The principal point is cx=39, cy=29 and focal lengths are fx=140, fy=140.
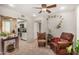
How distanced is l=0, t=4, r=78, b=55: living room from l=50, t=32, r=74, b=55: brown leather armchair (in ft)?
0.12

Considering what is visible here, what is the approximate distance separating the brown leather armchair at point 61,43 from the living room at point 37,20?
0.04 m

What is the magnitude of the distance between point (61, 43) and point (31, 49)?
536mm

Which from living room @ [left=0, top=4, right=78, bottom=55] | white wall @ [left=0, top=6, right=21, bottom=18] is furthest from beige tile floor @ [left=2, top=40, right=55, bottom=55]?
white wall @ [left=0, top=6, right=21, bottom=18]

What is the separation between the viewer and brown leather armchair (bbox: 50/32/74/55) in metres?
2.41

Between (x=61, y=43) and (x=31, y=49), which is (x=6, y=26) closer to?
(x=31, y=49)

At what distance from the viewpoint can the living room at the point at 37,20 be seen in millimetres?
2395

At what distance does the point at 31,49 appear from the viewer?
8.03 feet

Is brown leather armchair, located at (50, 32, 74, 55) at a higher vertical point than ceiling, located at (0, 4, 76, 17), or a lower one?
lower

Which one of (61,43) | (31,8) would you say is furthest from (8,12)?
(61,43)

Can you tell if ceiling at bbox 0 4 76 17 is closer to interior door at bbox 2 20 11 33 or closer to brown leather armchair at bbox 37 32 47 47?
interior door at bbox 2 20 11 33

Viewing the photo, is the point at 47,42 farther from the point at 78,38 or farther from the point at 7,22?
the point at 7,22

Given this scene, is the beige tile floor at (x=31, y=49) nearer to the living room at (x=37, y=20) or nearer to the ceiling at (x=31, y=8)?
the living room at (x=37, y=20)
